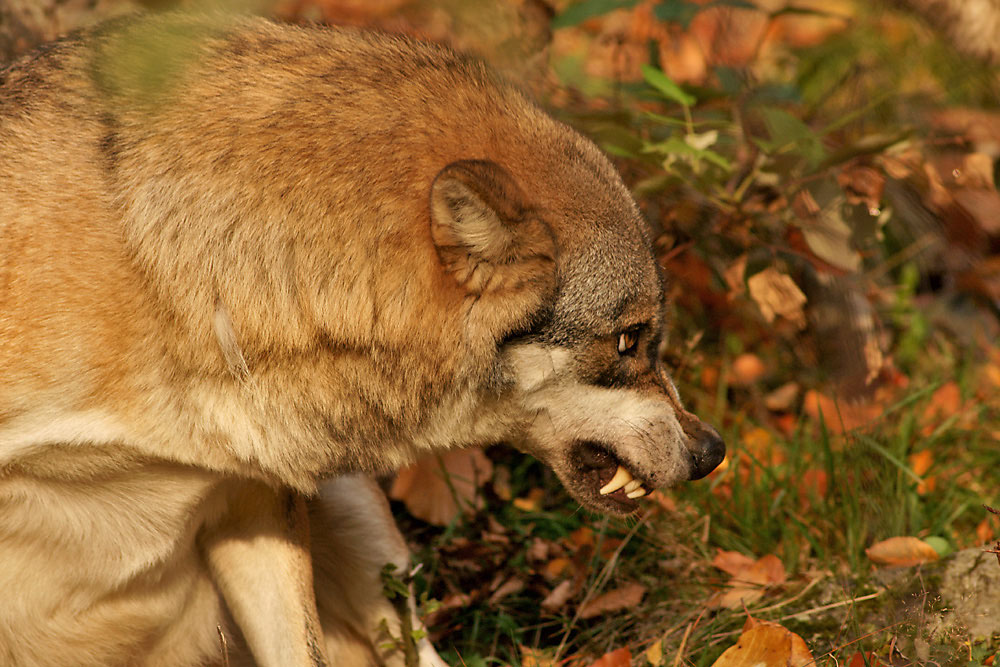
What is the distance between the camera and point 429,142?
2805mm

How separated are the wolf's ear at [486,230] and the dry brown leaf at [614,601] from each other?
1.54 meters

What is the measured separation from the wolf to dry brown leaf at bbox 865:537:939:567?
1141 millimetres

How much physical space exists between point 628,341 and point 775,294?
1244 millimetres

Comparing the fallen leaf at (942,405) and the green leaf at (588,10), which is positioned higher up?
the green leaf at (588,10)

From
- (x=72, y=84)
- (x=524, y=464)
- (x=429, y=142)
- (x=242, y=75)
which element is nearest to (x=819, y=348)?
(x=524, y=464)

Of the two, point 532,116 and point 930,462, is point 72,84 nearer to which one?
point 532,116

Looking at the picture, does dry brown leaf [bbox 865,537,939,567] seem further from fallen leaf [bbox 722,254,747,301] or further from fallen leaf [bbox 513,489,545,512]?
fallen leaf [bbox 513,489,545,512]

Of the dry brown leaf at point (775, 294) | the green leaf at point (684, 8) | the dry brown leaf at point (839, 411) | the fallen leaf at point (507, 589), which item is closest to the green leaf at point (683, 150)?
the dry brown leaf at point (775, 294)

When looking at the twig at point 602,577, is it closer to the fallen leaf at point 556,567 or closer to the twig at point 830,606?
the fallen leaf at point 556,567

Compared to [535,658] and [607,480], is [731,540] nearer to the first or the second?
[535,658]

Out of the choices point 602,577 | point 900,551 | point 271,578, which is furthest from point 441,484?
point 900,551

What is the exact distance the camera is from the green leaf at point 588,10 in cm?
428

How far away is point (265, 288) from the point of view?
2746mm

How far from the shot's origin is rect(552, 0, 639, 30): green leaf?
428 centimetres
